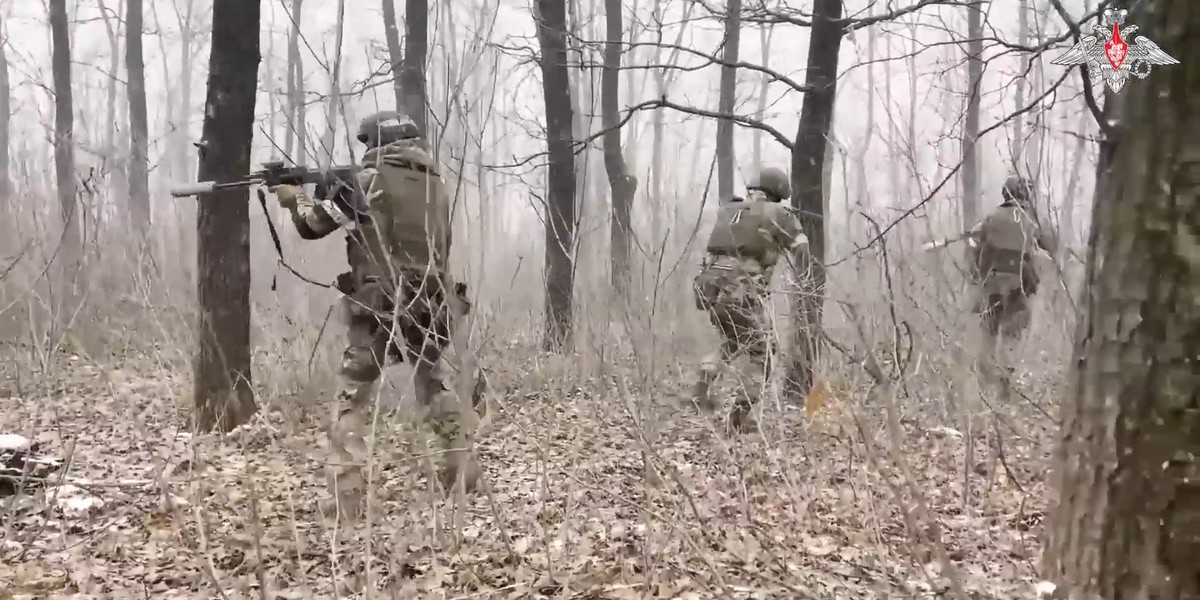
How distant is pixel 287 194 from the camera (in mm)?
3826

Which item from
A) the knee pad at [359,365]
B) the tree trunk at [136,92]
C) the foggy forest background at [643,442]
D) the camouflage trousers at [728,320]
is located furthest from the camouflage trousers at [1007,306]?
the tree trunk at [136,92]

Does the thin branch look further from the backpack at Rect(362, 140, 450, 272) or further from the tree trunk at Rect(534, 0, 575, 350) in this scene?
the tree trunk at Rect(534, 0, 575, 350)

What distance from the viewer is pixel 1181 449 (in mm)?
1860

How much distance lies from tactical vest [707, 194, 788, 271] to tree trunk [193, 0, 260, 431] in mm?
2970

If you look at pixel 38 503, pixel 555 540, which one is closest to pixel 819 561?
pixel 555 540

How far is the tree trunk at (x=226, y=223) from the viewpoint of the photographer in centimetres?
469

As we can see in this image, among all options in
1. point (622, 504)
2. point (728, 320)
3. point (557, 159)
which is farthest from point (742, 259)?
point (557, 159)

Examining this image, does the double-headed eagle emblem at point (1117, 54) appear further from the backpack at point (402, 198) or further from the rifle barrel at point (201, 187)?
the rifle barrel at point (201, 187)

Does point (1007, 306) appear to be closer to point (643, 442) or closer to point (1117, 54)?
point (1117, 54)

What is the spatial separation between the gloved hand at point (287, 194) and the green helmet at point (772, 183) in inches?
109

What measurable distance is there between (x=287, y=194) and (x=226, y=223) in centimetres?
121

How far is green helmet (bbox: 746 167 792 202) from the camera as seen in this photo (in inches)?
205

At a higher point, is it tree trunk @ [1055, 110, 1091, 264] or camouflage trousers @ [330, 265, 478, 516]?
tree trunk @ [1055, 110, 1091, 264]

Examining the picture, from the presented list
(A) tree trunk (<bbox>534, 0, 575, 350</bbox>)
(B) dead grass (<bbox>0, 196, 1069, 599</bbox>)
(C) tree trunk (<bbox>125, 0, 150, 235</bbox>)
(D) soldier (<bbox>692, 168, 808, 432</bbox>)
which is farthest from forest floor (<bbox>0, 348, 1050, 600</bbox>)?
(C) tree trunk (<bbox>125, 0, 150, 235</bbox>)
